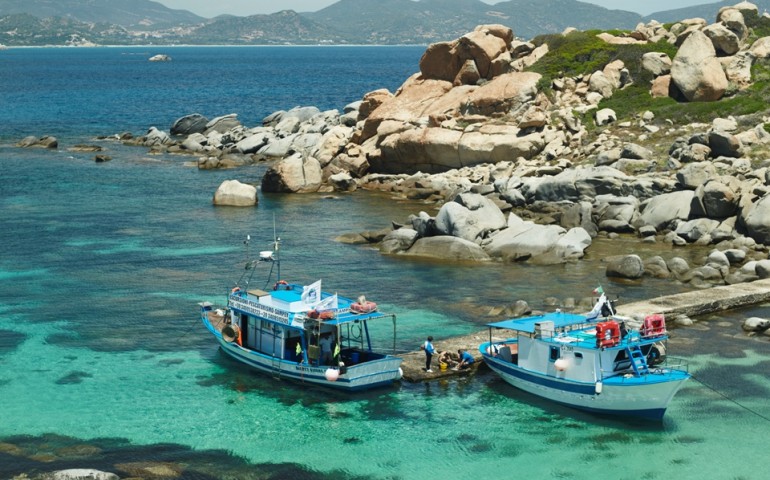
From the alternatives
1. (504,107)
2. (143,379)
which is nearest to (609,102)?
(504,107)

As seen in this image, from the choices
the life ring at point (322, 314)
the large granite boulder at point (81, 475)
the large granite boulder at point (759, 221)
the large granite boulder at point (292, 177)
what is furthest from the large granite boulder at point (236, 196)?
the large granite boulder at point (81, 475)

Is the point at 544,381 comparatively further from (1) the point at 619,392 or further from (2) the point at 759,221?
(2) the point at 759,221

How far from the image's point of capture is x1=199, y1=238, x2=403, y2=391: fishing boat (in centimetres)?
3466

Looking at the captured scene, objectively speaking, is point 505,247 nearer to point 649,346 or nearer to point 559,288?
point 559,288

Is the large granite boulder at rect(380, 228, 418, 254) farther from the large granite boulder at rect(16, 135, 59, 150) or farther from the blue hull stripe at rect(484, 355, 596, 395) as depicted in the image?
the large granite boulder at rect(16, 135, 59, 150)

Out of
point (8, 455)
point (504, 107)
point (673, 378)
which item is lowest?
point (8, 455)

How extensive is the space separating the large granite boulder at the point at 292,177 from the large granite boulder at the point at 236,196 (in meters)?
4.38

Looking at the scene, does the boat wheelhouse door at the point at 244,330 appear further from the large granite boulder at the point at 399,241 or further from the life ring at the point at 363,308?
the large granite boulder at the point at 399,241

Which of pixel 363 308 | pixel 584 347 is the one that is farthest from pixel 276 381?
pixel 584 347

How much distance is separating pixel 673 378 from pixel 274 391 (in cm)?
1384

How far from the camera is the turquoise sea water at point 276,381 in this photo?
97.5 ft

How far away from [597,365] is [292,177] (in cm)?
4448

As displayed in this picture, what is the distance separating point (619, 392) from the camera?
1267 inches

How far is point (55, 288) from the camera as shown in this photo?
47.9 metres
